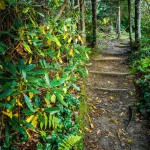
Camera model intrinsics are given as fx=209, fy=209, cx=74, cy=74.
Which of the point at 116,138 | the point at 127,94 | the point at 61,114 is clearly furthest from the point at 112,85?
the point at 61,114

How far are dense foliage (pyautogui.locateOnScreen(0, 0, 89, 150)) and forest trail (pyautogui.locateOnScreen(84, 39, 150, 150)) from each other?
0.95 metres

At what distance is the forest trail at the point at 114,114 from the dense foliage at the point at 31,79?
95cm

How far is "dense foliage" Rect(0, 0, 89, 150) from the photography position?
2119mm

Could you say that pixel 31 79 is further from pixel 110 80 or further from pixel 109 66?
pixel 109 66

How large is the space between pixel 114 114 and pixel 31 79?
393cm

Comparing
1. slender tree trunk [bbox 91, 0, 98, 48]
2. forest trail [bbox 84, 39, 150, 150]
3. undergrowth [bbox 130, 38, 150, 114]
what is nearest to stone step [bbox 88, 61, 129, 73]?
forest trail [bbox 84, 39, 150, 150]

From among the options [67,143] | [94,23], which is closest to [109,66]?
[94,23]

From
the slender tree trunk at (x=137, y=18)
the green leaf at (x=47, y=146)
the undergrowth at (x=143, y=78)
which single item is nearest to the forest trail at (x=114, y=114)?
the undergrowth at (x=143, y=78)

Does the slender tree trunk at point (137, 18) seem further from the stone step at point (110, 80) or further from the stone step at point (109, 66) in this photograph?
the stone step at point (110, 80)

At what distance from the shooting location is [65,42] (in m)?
3.47

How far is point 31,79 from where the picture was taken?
2076mm

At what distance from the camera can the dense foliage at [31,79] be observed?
2.12 m

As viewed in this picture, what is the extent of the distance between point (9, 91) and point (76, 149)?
2054 millimetres

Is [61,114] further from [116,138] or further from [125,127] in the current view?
[125,127]
